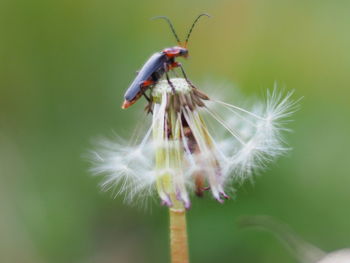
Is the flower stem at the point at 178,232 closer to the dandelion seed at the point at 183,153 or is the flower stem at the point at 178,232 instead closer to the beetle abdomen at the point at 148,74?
the dandelion seed at the point at 183,153

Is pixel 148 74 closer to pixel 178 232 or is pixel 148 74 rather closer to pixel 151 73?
pixel 151 73

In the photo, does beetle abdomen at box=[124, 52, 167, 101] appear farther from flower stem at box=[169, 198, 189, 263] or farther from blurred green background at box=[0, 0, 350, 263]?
blurred green background at box=[0, 0, 350, 263]

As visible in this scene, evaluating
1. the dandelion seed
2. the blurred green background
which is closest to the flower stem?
the dandelion seed

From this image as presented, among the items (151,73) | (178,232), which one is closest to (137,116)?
(151,73)

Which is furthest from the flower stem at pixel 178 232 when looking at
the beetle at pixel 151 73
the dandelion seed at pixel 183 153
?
the beetle at pixel 151 73

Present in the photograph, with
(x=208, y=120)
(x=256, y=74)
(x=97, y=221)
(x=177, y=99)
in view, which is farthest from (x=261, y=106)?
(x=97, y=221)

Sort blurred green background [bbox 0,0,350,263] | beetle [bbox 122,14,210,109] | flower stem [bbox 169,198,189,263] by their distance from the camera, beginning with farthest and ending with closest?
1. blurred green background [bbox 0,0,350,263]
2. beetle [bbox 122,14,210,109]
3. flower stem [bbox 169,198,189,263]
